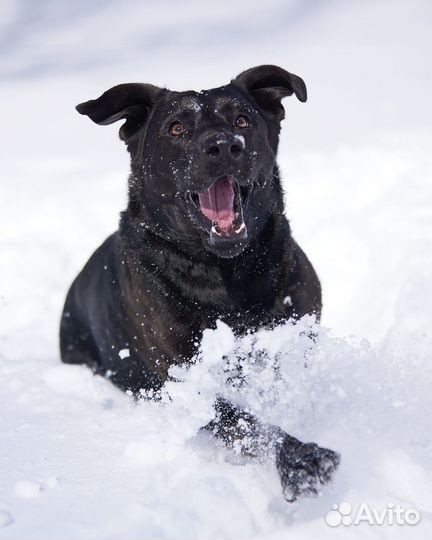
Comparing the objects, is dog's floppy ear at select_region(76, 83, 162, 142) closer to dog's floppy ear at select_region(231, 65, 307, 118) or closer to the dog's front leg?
dog's floppy ear at select_region(231, 65, 307, 118)

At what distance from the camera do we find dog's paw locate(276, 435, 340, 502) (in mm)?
2389

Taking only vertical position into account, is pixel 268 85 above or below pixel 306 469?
above

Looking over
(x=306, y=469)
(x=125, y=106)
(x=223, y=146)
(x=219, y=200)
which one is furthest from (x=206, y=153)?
(x=306, y=469)

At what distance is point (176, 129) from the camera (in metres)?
3.30

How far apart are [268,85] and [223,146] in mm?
880

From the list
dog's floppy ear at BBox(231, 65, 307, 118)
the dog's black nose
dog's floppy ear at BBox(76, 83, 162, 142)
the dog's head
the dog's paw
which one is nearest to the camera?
the dog's paw

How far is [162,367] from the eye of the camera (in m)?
3.43

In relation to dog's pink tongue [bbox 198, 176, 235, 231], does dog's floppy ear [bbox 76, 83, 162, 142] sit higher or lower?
higher

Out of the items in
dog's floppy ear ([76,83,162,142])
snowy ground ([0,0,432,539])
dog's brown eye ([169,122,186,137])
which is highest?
dog's floppy ear ([76,83,162,142])

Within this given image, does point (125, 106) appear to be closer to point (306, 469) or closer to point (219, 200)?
point (219, 200)

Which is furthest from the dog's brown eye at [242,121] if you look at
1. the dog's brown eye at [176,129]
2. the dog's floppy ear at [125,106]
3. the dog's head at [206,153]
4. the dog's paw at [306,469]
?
the dog's paw at [306,469]

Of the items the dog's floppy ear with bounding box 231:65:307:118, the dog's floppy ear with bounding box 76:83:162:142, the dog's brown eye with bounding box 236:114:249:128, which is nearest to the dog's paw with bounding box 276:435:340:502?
the dog's brown eye with bounding box 236:114:249:128

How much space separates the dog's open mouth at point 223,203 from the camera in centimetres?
310

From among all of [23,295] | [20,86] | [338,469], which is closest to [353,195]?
[23,295]
